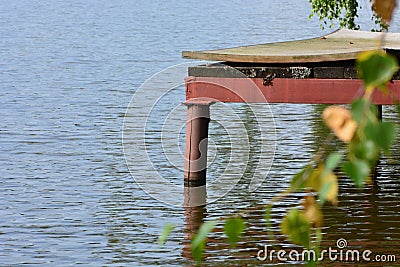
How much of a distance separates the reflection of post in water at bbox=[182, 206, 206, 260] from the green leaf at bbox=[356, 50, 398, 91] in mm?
5421

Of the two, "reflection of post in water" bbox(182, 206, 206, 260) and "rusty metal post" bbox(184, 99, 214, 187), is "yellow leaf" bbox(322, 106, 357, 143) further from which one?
"rusty metal post" bbox(184, 99, 214, 187)

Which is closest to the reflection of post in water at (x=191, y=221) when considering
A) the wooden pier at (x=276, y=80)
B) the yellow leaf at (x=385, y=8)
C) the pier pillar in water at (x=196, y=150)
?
the pier pillar in water at (x=196, y=150)

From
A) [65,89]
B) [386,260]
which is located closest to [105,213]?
[386,260]

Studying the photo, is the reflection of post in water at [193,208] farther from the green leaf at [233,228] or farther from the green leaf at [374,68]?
the green leaf at [374,68]

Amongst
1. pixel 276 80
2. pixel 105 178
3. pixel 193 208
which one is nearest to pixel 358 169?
pixel 276 80

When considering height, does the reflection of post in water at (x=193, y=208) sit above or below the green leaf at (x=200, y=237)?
below

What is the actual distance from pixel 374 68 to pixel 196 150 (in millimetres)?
6703

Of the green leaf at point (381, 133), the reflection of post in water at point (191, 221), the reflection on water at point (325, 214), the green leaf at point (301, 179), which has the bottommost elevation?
the reflection of post in water at point (191, 221)

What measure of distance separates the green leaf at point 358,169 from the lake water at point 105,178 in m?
1.77

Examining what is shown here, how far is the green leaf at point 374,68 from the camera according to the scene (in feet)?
3.39

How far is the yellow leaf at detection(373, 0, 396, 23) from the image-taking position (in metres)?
1.17

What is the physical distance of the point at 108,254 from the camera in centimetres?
642

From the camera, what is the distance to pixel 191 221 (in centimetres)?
739

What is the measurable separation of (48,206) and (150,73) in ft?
34.2
